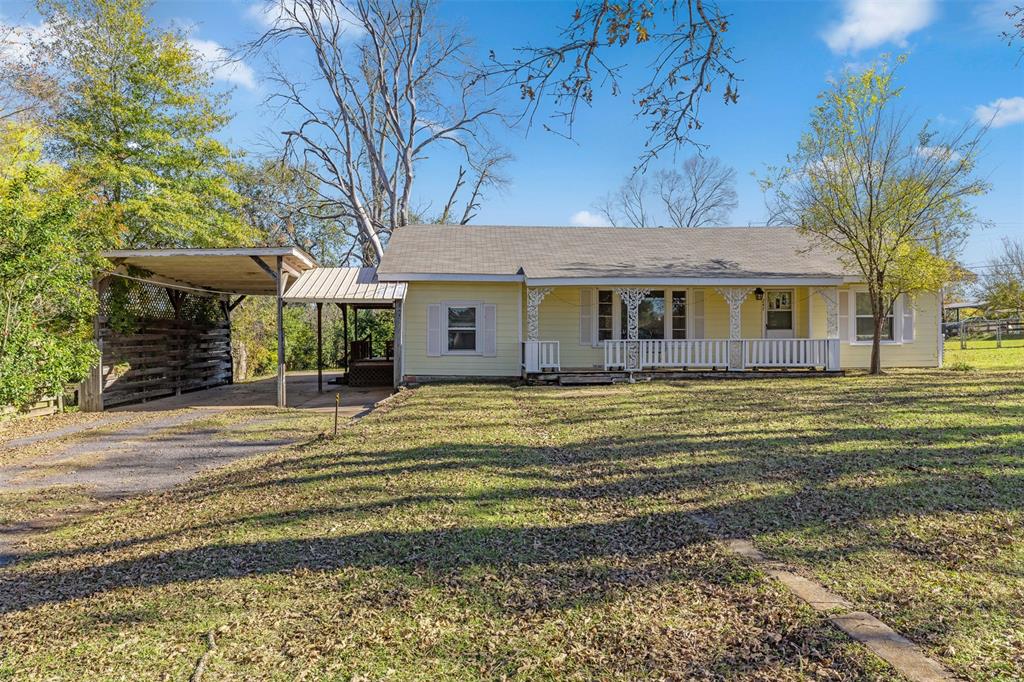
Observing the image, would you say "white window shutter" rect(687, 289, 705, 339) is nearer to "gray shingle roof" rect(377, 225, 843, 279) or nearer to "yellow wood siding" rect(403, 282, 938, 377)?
"yellow wood siding" rect(403, 282, 938, 377)

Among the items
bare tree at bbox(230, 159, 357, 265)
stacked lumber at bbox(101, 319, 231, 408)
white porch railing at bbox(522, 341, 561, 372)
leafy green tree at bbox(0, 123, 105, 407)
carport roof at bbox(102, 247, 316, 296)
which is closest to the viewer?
leafy green tree at bbox(0, 123, 105, 407)

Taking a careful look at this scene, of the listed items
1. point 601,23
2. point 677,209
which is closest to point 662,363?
point 601,23

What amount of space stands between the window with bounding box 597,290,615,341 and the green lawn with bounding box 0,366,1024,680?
8.93 meters

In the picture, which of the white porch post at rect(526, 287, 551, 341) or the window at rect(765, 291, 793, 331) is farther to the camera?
the window at rect(765, 291, 793, 331)

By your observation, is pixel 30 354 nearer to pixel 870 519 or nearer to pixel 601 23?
pixel 601 23

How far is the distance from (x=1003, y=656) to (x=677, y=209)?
3793cm

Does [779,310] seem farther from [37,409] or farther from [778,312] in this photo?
[37,409]

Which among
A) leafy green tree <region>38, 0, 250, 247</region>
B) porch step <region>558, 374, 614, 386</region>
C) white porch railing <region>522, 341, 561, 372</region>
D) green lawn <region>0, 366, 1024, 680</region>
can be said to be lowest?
green lawn <region>0, 366, 1024, 680</region>

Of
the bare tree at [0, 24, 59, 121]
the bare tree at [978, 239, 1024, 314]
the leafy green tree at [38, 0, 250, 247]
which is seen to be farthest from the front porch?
the bare tree at [978, 239, 1024, 314]

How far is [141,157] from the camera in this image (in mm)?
15867

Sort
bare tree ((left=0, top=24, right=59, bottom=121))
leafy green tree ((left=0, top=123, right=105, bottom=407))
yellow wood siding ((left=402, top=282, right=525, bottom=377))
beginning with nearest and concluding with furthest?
leafy green tree ((left=0, top=123, right=105, bottom=407)) < yellow wood siding ((left=402, top=282, right=525, bottom=377)) < bare tree ((left=0, top=24, right=59, bottom=121))

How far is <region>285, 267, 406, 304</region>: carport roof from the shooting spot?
1328 cm

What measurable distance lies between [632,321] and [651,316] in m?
1.38

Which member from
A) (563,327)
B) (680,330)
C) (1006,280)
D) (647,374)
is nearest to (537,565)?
(647,374)
